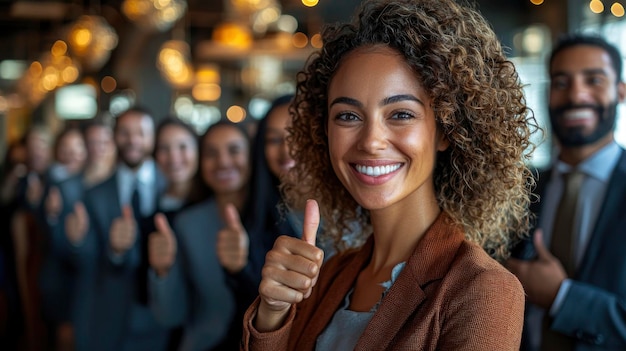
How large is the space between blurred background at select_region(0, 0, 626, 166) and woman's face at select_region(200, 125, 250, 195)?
67 cm

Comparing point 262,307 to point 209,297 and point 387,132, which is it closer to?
point 387,132

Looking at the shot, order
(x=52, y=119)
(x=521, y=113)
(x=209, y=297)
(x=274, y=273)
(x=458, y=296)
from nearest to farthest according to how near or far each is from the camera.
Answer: (x=458, y=296), (x=274, y=273), (x=521, y=113), (x=209, y=297), (x=52, y=119)

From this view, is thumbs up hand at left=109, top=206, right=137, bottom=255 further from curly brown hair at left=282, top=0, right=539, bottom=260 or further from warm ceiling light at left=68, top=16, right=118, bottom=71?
warm ceiling light at left=68, top=16, right=118, bottom=71

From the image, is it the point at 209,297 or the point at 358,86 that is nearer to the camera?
the point at 358,86

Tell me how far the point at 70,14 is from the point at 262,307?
1063cm

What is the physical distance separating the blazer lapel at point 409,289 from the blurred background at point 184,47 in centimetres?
117

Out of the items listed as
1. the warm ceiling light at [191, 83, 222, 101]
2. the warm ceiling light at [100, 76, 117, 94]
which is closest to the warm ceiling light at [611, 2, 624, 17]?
the warm ceiling light at [100, 76, 117, 94]

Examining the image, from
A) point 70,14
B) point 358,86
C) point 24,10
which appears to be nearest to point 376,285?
point 358,86

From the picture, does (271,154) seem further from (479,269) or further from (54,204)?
(54,204)

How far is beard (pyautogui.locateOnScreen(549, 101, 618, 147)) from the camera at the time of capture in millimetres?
2656

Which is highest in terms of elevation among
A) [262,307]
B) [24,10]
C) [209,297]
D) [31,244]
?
[24,10]

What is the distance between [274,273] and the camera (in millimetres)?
1441

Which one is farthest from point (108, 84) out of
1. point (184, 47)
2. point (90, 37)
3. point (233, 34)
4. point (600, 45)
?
point (600, 45)

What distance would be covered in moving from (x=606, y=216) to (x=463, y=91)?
3.87 ft
